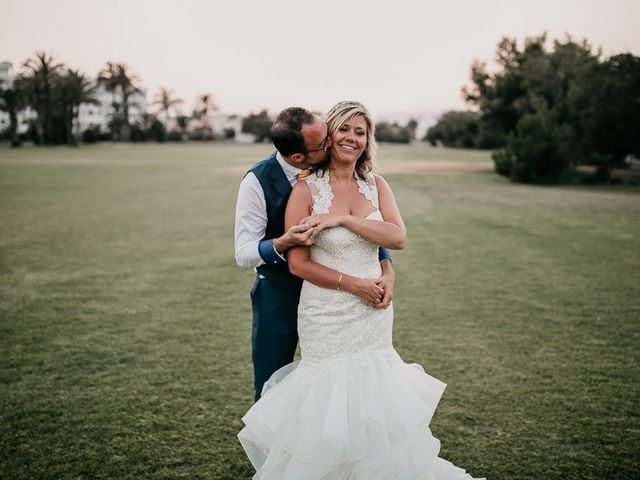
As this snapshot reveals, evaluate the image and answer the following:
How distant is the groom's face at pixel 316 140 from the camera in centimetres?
270

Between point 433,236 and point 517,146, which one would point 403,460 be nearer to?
point 433,236

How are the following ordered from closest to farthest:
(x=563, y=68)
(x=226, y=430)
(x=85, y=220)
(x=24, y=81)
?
(x=226, y=430) < (x=85, y=220) < (x=563, y=68) < (x=24, y=81)

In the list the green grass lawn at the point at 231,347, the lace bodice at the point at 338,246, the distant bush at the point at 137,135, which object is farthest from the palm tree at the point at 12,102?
the lace bodice at the point at 338,246

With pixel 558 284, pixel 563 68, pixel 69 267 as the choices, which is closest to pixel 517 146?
pixel 563 68

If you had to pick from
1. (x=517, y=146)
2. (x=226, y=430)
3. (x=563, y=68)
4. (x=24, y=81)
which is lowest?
(x=226, y=430)

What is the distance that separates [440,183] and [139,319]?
2040 centimetres

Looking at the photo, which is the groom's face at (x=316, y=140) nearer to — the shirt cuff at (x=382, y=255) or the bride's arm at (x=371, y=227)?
the bride's arm at (x=371, y=227)

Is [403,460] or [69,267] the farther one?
[69,267]

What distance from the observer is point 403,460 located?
2.71 metres

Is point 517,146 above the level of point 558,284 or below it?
above

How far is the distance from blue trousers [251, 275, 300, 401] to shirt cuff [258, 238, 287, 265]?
0.35 m

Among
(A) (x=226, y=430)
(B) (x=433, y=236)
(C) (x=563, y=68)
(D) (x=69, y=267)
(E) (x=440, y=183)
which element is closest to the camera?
(A) (x=226, y=430)

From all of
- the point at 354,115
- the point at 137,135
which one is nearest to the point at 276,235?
the point at 354,115

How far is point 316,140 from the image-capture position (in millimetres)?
2729
